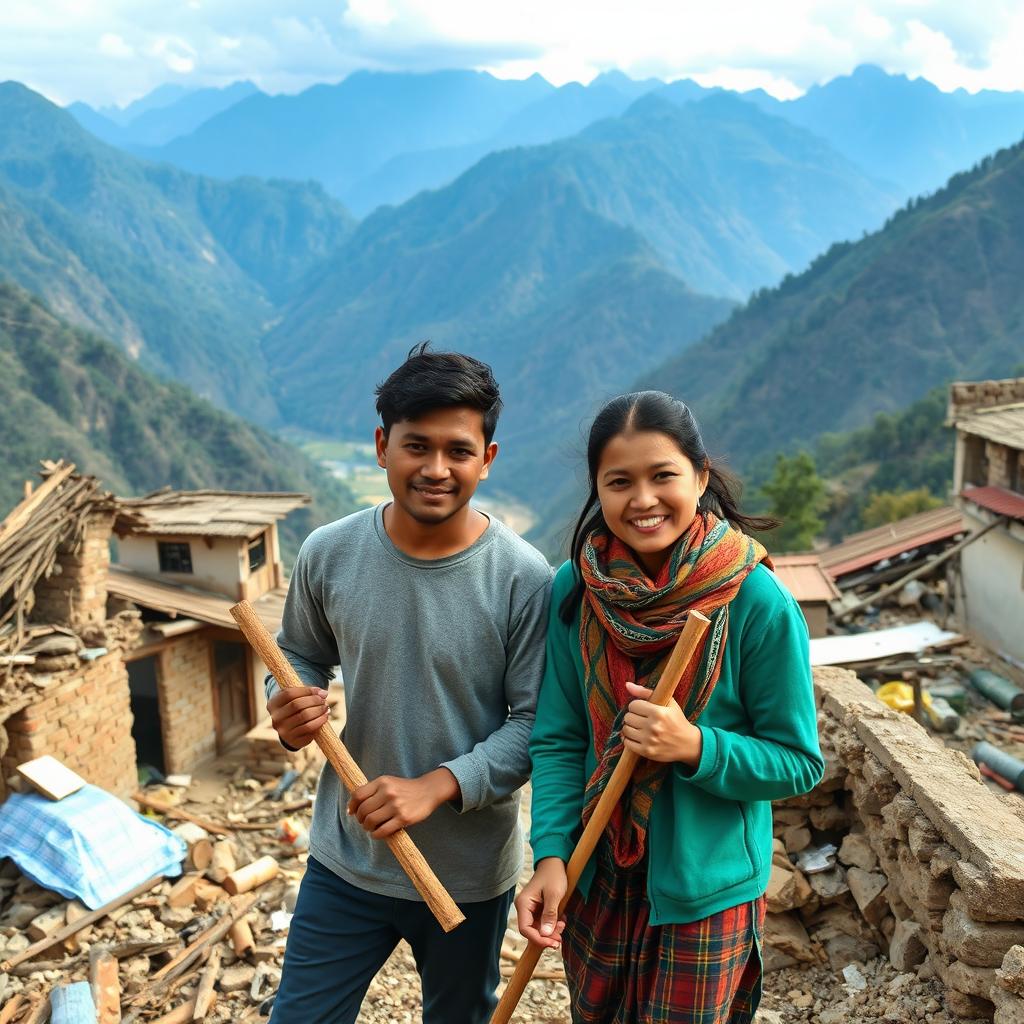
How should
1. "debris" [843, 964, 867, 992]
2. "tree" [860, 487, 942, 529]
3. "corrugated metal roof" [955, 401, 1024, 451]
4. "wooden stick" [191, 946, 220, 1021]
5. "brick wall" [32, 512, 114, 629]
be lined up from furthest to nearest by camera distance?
1. "tree" [860, 487, 942, 529]
2. "corrugated metal roof" [955, 401, 1024, 451]
3. "brick wall" [32, 512, 114, 629]
4. "wooden stick" [191, 946, 220, 1021]
5. "debris" [843, 964, 867, 992]

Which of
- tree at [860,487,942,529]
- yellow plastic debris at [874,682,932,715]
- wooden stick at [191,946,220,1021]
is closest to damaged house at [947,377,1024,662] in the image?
yellow plastic debris at [874,682,932,715]

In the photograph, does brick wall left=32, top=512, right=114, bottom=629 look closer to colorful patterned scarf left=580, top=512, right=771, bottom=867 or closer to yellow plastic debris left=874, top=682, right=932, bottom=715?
yellow plastic debris left=874, top=682, right=932, bottom=715

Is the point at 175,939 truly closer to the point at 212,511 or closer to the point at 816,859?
the point at 816,859

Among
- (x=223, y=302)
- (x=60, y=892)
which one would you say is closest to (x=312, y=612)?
(x=60, y=892)

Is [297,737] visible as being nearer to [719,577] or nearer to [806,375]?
[719,577]

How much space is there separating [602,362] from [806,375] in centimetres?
6642

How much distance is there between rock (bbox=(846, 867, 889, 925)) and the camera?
409 cm

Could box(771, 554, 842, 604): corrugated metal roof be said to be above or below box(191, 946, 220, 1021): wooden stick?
below

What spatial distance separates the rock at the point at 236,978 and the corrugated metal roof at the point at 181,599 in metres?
7.23

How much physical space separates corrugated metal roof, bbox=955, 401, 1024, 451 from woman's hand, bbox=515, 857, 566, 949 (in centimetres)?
1276

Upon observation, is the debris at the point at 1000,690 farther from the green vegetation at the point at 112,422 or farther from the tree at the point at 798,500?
the green vegetation at the point at 112,422

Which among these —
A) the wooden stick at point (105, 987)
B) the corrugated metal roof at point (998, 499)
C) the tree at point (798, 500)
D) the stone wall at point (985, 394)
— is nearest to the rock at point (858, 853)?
the wooden stick at point (105, 987)

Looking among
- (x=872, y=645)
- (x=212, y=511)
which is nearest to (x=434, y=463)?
(x=872, y=645)

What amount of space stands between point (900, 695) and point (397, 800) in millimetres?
9227
